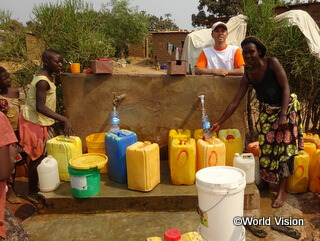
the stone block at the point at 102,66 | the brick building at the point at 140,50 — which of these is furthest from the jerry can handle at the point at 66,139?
the brick building at the point at 140,50

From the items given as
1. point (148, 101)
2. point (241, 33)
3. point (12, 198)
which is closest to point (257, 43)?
point (148, 101)

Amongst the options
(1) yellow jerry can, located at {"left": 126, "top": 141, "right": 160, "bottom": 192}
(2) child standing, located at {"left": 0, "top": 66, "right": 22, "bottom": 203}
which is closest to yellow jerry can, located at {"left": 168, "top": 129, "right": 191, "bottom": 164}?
(1) yellow jerry can, located at {"left": 126, "top": 141, "right": 160, "bottom": 192}

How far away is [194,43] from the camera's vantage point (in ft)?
23.0

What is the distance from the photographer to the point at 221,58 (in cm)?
379

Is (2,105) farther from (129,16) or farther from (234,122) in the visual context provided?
(129,16)

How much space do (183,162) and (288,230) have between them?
124 cm

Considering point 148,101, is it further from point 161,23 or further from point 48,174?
point 161,23

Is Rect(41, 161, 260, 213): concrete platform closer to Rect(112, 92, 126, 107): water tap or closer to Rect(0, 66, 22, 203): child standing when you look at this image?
Rect(0, 66, 22, 203): child standing

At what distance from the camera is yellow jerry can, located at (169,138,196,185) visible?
3025mm

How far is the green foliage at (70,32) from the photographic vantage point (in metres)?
4.87

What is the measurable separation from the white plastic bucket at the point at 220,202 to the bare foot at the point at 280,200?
1051mm

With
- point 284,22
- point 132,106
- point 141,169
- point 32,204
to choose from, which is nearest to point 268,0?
point 284,22

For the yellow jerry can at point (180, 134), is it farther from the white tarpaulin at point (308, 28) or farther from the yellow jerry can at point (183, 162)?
the white tarpaulin at point (308, 28)

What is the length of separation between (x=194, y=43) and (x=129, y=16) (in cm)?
1852
